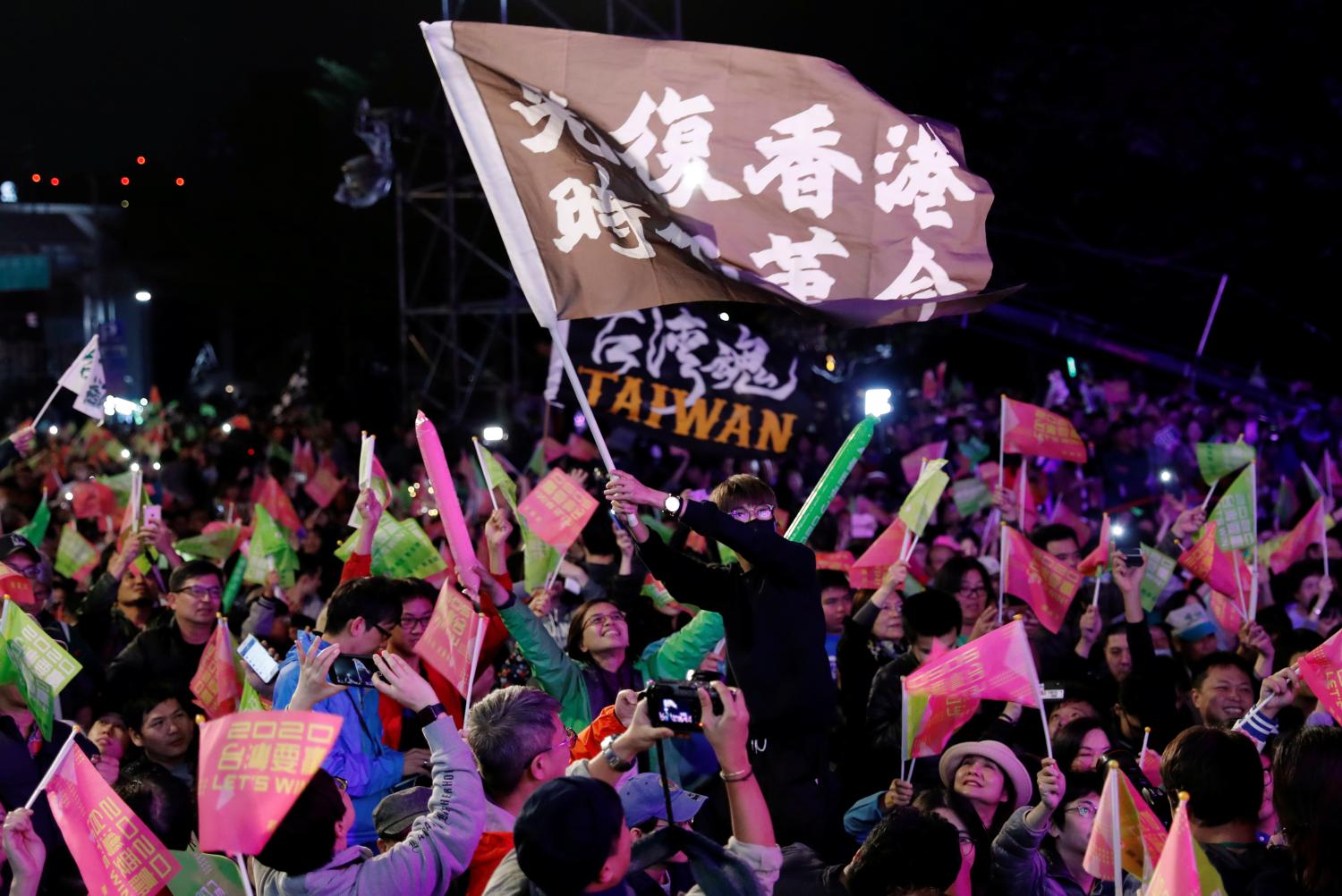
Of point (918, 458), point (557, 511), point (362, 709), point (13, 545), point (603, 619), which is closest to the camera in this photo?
point (362, 709)

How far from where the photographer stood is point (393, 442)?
2028cm

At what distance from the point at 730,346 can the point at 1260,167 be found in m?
8.92

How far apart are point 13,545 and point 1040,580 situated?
495 centimetres

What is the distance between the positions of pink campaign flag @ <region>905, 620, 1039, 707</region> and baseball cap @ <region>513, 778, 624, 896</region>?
2.29 meters

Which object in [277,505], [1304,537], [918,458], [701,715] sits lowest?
[918,458]

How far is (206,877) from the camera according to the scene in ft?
12.6

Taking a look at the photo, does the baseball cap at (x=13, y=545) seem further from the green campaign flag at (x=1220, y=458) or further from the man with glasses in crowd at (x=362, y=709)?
the green campaign flag at (x=1220, y=458)

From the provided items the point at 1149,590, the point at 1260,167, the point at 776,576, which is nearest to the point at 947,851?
the point at 776,576

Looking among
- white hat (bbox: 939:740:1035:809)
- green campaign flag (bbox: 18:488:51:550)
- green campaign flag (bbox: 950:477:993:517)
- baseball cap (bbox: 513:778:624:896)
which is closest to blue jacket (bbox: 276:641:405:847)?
white hat (bbox: 939:740:1035:809)

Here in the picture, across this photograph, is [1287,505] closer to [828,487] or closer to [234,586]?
[828,487]

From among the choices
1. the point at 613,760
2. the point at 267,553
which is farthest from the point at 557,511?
the point at 613,760

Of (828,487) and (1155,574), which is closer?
(828,487)

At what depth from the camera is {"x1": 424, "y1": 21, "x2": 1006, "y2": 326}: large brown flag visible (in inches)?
201

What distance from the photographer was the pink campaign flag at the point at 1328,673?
4.69m
